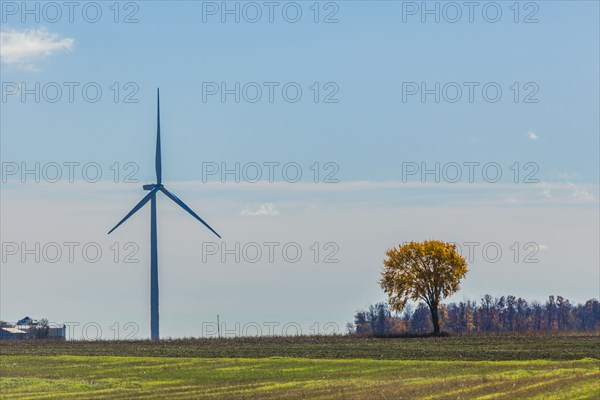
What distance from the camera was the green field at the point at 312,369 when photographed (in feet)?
181

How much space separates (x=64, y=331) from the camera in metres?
180

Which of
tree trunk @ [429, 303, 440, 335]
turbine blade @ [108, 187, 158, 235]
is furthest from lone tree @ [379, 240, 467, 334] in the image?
turbine blade @ [108, 187, 158, 235]

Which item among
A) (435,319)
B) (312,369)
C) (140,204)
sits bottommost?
(312,369)

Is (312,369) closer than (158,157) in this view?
Yes

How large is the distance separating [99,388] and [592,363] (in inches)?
1165

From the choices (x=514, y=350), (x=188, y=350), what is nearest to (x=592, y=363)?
(x=514, y=350)

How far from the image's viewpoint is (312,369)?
71875 mm

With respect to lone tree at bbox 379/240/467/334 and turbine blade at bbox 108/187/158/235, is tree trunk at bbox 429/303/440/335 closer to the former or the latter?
lone tree at bbox 379/240/467/334

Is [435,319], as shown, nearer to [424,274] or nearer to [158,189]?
[424,274]

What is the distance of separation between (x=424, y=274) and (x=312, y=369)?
57.4 meters

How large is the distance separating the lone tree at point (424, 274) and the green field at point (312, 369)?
22.3 m

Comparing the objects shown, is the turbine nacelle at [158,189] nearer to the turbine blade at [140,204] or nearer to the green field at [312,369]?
the turbine blade at [140,204]

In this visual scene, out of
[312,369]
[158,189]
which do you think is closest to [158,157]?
[158,189]

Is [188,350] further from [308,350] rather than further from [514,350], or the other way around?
[514,350]
